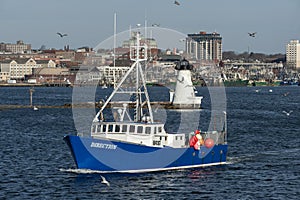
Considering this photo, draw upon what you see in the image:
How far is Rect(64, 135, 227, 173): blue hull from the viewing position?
4694cm

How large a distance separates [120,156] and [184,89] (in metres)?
75.4

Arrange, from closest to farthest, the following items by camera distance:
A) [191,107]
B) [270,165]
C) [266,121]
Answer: [270,165] → [266,121] → [191,107]

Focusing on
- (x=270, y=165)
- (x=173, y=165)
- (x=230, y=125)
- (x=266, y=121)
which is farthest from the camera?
(x=266, y=121)

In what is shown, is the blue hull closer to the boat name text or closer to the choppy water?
the boat name text

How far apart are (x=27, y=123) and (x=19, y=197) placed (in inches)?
2093

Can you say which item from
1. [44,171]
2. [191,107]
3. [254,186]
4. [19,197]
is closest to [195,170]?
[254,186]

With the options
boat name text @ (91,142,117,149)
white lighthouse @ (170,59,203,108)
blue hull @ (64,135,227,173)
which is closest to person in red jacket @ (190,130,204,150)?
blue hull @ (64,135,227,173)

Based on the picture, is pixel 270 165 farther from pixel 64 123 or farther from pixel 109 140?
pixel 64 123

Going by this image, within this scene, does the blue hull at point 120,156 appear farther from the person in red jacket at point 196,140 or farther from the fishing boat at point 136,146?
the person in red jacket at point 196,140

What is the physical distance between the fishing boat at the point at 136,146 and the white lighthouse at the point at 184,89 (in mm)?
67394

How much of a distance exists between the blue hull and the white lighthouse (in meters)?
70.3

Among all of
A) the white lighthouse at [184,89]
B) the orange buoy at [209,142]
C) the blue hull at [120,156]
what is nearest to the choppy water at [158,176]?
the blue hull at [120,156]

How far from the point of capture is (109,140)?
47.0 meters

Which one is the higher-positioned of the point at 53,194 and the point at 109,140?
the point at 109,140
